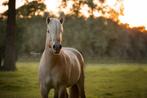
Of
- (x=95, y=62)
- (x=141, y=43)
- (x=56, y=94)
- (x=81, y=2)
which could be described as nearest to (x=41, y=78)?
(x=56, y=94)

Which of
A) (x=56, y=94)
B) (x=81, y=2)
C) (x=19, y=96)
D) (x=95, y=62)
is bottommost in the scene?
(x=95, y=62)

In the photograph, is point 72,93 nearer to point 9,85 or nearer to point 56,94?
point 56,94

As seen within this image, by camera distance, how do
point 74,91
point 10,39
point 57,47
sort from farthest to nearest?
point 10,39 → point 74,91 → point 57,47

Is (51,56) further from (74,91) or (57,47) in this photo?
(74,91)

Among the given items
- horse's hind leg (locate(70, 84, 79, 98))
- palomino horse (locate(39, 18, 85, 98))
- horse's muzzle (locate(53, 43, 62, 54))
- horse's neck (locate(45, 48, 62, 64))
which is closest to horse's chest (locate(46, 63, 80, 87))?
palomino horse (locate(39, 18, 85, 98))

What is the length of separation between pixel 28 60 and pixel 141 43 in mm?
11670

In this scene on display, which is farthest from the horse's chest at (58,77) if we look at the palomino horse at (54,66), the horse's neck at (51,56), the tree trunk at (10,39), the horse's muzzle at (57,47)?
the tree trunk at (10,39)

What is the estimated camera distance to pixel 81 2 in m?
25.6

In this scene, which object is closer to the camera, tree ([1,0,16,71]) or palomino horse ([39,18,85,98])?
palomino horse ([39,18,85,98])

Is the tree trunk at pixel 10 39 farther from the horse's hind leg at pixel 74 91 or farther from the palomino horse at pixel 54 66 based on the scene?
the palomino horse at pixel 54 66

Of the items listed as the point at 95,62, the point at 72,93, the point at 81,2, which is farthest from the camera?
the point at 95,62

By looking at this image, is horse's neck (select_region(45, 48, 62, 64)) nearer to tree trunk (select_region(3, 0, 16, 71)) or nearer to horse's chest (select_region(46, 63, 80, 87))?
horse's chest (select_region(46, 63, 80, 87))

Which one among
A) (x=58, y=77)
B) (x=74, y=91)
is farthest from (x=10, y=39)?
(x=58, y=77)

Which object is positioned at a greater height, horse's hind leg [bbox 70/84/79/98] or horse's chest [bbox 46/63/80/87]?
horse's chest [bbox 46/63/80/87]
